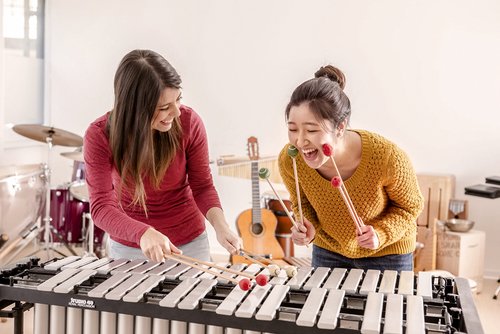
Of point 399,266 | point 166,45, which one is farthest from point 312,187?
point 166,45

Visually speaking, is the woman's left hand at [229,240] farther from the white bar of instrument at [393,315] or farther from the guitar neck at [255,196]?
the guitar neck at [255,196]

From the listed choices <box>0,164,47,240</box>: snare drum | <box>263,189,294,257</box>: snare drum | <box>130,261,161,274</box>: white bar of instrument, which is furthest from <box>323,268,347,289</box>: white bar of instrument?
<box>0,164,47,240</box>: snare drum

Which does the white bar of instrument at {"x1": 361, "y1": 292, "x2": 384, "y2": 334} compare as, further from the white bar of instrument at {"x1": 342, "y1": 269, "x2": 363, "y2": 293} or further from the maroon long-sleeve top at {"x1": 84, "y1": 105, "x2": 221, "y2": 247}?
the maroon long-sleeve top at {"x1": 84, "y1": 105, "x2": 221, "y2": 247}

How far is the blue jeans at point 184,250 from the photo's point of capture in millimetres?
2404

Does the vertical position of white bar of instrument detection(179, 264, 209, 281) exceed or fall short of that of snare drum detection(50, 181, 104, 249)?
it exceeds it

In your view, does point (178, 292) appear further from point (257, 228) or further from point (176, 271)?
point (257, 228)

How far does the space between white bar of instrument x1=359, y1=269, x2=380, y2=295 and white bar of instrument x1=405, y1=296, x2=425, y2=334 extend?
0.37ft

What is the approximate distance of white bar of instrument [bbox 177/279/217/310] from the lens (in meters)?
1.78

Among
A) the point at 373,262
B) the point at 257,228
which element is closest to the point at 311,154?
the point at 373,262

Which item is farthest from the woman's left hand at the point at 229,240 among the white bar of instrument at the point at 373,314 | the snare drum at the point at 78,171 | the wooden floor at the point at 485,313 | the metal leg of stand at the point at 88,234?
Answer: the snare drum at the point at 78,171

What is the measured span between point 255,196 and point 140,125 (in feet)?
7.51

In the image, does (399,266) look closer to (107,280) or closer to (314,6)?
(107,280)

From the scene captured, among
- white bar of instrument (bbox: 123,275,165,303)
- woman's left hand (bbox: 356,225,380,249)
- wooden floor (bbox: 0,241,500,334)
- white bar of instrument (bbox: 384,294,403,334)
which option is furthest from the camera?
wooden floor (bbox: 0,241,500,334)

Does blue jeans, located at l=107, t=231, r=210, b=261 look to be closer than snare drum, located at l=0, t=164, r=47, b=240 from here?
Yes
